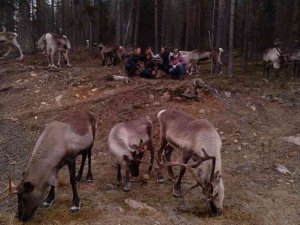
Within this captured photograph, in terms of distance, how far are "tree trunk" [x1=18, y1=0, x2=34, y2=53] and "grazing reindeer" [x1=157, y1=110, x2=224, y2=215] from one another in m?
10.4

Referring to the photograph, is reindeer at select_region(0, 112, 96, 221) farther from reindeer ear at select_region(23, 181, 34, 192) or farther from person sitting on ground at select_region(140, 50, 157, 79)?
person sitting on ground at select_region(140, 50, 157, 79)

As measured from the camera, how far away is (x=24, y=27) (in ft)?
54.2

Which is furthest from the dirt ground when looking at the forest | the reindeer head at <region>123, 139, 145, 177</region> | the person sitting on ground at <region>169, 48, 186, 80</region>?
the person sitting on ground at <region>169, 48, 186, 80</region>

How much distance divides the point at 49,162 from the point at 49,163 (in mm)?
14

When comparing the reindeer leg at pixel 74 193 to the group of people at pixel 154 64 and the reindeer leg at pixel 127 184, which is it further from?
the group of people at pixel 154 64

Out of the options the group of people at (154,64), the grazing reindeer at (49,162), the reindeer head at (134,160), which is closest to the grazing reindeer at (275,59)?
the group of people at (154,64)

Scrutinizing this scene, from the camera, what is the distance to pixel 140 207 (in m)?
6.57

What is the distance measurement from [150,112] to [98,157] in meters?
2.21

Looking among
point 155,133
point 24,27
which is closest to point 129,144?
point 155,133

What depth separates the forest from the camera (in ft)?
20.7

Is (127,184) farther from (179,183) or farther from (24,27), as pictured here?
(24,27)

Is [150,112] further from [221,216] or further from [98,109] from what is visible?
[221,216]

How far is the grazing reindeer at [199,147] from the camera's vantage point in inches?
251

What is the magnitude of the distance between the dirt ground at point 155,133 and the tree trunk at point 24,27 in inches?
57.9
